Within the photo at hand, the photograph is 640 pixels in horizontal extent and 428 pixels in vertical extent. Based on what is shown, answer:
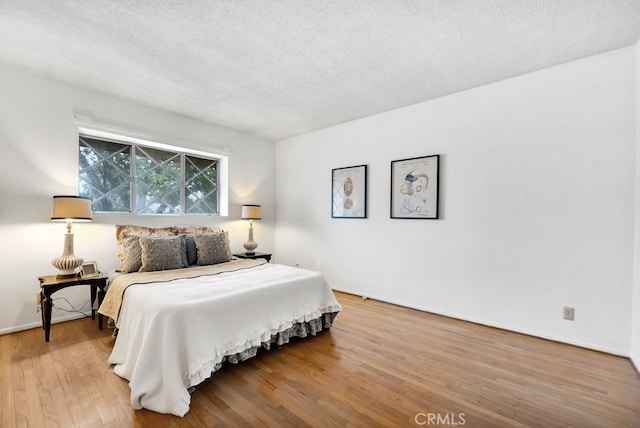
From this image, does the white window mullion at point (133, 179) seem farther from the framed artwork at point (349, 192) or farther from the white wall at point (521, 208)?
the white wall at point (521, 208)

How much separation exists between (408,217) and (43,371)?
147 inches

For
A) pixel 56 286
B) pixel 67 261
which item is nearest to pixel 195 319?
pixel 56 286

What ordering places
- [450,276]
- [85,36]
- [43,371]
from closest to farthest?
[43,371]
[85,36]
[450,276]

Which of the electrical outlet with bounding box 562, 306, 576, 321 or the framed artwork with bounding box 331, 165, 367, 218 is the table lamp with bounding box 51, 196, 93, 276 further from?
the electrical outlet with bounding box 562, 306, 576, 321

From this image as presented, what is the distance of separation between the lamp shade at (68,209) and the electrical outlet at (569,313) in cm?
468

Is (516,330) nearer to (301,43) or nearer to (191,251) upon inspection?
(301,43)

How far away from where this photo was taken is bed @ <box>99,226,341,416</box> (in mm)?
1805

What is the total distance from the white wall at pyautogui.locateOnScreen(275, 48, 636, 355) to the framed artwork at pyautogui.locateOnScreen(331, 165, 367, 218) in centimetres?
13

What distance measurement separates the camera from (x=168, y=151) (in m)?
4.22

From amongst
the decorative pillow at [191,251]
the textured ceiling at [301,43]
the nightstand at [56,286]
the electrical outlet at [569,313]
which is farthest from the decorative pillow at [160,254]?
the electrical outlet at [569,313]

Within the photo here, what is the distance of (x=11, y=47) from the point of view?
2.54 metres

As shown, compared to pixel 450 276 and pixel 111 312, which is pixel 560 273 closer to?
pixel 450 276

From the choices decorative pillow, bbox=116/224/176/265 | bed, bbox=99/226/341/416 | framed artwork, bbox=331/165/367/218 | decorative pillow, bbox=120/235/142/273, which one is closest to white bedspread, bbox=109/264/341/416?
bed, bbox=99/226/341/416

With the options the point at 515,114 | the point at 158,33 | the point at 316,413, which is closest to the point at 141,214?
the point at 158,33
